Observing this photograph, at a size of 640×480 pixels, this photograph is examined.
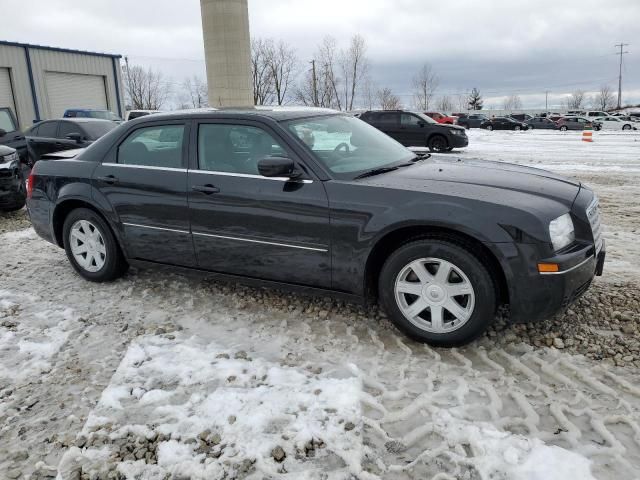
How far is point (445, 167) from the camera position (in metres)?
3.96

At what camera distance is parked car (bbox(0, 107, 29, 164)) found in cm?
1111

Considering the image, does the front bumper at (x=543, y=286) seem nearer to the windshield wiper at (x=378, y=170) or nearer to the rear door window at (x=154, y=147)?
the windshield wiper at (x=378, y=170)

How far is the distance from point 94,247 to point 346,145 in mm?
2504

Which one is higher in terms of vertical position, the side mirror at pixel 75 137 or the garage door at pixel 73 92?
the garage door at pixel 73 92

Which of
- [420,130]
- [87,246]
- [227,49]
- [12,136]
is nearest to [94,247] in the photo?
[87,246]

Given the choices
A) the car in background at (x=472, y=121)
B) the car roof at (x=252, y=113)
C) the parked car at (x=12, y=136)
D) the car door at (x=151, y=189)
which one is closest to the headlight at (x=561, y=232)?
the car roof at (x=252, y=113)

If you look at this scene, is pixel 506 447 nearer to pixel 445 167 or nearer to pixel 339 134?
pixel 445 167

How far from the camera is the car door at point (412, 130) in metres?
18.1

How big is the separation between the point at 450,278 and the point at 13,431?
102 inches

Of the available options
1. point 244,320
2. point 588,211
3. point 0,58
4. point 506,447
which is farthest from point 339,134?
point 0,58

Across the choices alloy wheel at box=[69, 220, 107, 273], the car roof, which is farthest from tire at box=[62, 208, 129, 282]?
the car roof

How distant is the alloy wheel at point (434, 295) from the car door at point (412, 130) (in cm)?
1535

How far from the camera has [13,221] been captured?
7.62 metres

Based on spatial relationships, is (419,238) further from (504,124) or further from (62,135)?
(504,124)
